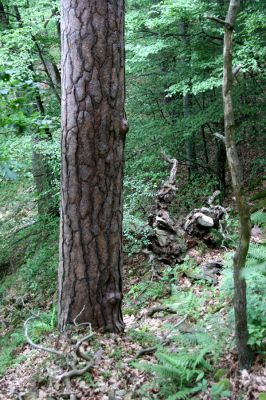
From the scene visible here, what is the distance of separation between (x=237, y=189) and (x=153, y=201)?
23.5 feet

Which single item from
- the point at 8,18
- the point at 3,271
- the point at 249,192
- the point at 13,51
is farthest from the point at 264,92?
the point at 3,271

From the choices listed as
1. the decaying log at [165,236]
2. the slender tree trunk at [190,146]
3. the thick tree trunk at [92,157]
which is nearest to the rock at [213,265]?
the decaying log at [165,236]

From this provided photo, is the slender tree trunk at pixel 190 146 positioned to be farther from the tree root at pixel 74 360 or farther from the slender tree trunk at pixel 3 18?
the tree root at pixel 74 360

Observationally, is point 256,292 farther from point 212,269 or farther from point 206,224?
point 206,224

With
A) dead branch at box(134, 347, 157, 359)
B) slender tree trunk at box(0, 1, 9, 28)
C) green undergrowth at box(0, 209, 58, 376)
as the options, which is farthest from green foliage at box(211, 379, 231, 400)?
slender tree trunk at box(0, 1, 9, 28)

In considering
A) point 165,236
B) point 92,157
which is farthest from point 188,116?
point 92,157

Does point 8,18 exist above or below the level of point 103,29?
above

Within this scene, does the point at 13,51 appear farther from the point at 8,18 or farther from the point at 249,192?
the point at 249,192

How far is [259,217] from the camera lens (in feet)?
12.8

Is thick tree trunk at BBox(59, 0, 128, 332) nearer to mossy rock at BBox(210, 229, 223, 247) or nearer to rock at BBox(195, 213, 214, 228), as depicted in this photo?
mossy rock at BBox(210, 229, 223, 247)

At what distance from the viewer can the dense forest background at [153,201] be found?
3.41 metres

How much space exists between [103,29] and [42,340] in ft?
10.5

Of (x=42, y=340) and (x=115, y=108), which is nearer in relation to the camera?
(x=115, y=108)

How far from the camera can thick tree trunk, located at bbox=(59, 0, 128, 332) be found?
12.7 ft
